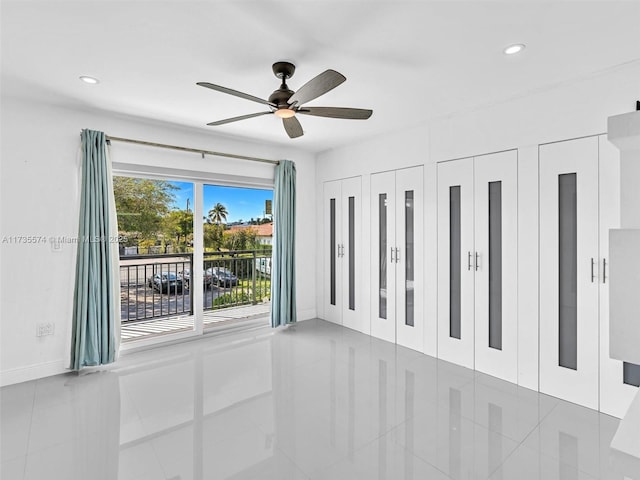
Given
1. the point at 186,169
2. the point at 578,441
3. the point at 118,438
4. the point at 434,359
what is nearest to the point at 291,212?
the point at 186,169

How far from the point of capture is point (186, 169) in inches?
170

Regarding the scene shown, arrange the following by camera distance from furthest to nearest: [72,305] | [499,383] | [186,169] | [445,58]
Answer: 1. [186,169]
2. [72,305]
3. [499,383]
4. [445,58]

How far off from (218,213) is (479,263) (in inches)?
132

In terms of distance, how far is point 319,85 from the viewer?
219 cm

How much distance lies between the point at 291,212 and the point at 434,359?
267cm

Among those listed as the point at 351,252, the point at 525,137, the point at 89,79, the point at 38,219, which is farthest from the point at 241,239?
the point at 525,137

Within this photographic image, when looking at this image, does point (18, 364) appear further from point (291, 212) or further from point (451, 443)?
point (451, 443)

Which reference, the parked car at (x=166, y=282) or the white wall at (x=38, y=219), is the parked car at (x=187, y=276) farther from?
the white wall at (x=38, y=219)

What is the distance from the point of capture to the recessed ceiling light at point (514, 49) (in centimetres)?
234

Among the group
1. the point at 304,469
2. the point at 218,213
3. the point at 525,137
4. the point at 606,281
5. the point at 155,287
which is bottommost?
the point at 304,469

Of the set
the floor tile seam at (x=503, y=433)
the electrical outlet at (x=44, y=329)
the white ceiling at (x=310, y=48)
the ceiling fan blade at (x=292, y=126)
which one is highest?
the white ceiling at (x=310, y=48)

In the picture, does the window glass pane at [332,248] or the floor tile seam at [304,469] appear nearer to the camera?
the floor tile seam at [304,469]

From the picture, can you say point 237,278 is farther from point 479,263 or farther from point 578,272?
point 578,272

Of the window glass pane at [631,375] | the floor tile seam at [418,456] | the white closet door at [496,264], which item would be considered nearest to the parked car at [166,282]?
the floor tile seam at [418,456]
